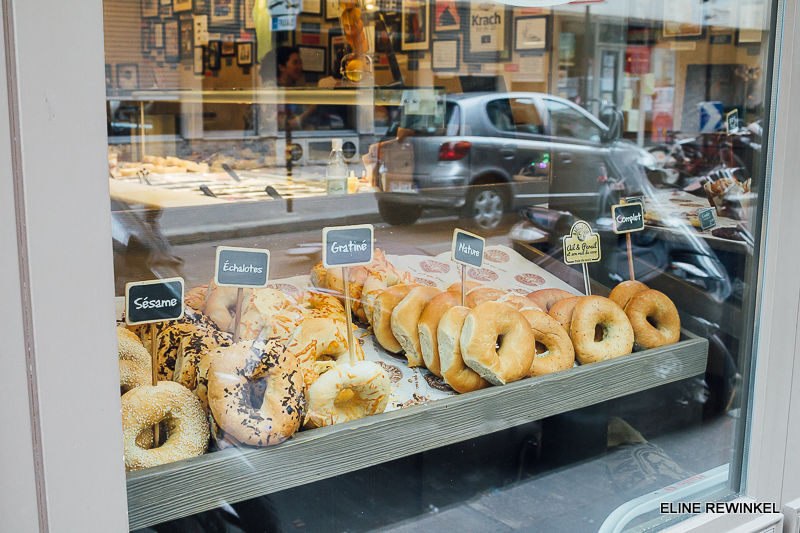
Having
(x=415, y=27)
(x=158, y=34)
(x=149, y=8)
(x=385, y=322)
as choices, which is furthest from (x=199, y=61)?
(x=385, y=322)

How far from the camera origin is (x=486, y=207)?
2316 millimetres

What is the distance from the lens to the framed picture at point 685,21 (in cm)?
260

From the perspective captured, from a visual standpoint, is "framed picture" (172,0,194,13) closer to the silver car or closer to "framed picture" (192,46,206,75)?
"framed picture" (192,46,206,75)

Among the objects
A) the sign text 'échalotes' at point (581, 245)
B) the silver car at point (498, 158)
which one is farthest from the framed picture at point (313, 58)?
the sign text 'échalotes' at point (581, 245)

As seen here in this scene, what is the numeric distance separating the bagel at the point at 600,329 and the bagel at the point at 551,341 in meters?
0.04

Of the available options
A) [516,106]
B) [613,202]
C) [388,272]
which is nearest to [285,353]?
[388,272]

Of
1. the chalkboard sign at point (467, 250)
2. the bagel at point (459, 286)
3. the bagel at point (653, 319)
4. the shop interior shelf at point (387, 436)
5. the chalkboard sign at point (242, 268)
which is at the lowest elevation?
the shop interior shelf at point (387, 436)

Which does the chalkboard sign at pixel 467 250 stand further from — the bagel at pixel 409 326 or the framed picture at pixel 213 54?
the framed picture at pixel 213 54

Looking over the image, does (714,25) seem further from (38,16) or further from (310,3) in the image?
(310,3)

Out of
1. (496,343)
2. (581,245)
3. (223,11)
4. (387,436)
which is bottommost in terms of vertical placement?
(387,436)

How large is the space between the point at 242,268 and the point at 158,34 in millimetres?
3247

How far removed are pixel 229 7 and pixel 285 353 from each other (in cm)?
387

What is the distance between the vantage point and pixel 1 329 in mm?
641

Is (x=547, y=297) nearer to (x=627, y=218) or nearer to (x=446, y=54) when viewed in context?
(x=627, y=218)
